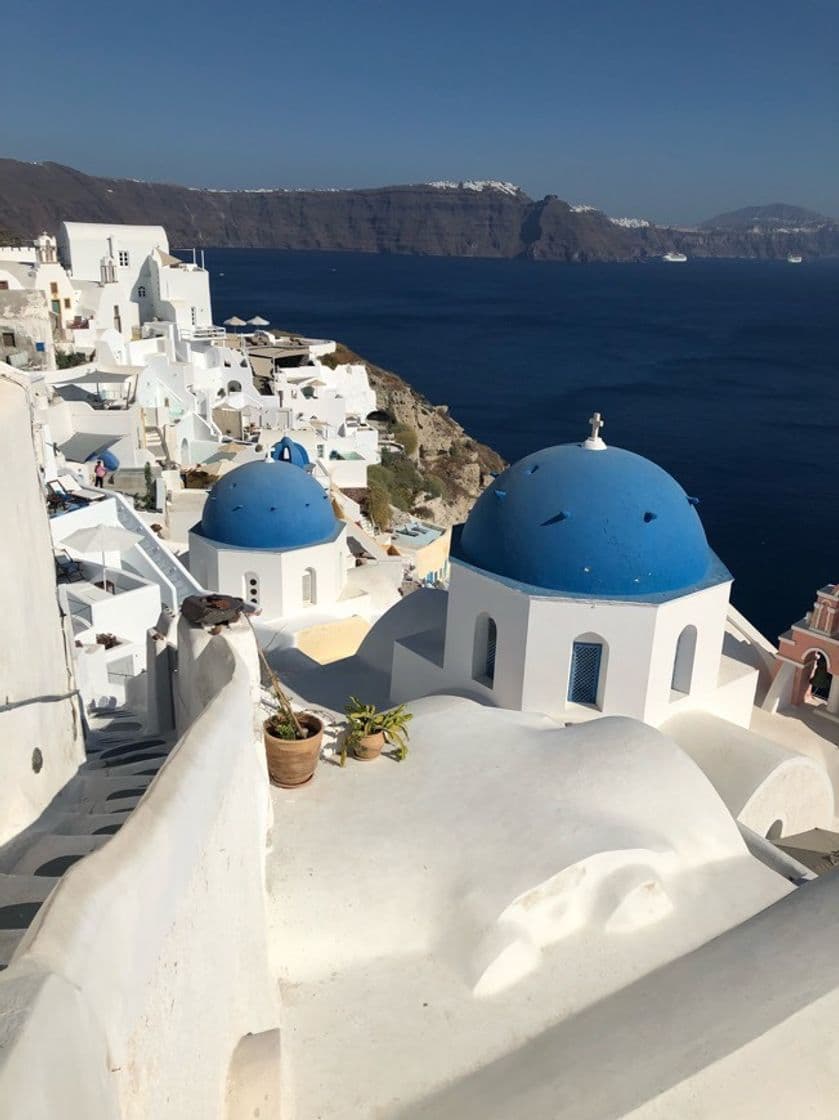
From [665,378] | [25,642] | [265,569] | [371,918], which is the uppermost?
[25,642]

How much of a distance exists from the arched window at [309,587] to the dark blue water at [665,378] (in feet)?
75.8

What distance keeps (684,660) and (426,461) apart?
37751mm

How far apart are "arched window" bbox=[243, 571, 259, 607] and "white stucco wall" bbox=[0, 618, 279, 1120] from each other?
1075cm

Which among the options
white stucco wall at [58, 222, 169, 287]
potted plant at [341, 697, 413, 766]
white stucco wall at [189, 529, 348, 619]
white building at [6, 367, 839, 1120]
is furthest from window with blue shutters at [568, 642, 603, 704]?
white stucco wall at [58, 222, 169, 287]

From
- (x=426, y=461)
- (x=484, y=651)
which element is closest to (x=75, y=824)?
(x=484, y=651)

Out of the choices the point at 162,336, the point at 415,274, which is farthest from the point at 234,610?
the point at 415,274

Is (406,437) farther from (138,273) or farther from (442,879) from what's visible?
(442,879)

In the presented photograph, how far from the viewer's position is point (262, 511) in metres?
15.9

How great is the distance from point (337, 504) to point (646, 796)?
1813 cm

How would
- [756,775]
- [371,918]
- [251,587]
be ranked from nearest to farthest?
1. [371,918]
2. [756,775]
3. [251,587]

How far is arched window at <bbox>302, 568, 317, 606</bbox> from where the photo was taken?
16669mm

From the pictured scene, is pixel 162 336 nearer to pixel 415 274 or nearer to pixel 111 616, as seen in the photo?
pixel 111 616

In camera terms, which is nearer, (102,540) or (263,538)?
(102,540)

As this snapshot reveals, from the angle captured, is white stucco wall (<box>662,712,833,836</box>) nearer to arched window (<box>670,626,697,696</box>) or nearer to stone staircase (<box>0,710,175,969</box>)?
arched window (<box>670,626,697,696</box>)
